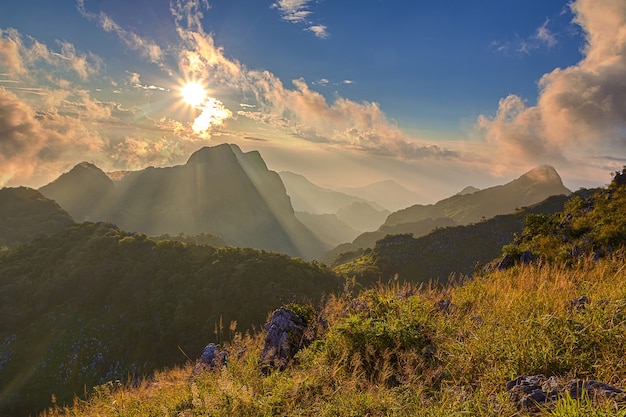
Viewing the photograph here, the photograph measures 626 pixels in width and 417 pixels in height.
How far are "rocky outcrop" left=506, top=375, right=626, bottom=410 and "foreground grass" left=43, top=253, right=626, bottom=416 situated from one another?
6.0 inches

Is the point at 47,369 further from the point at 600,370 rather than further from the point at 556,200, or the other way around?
the point at 556,200

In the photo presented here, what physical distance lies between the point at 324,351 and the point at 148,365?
3296 inches

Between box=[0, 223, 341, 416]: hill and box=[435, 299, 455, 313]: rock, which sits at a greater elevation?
box=[435, 299, 455, 313]: rock

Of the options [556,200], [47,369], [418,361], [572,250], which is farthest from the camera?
[556,200]

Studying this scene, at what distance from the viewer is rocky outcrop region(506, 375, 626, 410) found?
3697 millimetres

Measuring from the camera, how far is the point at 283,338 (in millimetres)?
9211

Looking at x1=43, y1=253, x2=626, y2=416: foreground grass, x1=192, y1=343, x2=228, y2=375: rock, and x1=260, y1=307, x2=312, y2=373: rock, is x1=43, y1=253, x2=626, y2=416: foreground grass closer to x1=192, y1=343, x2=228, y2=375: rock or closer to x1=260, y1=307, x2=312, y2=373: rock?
x1=260, y1=307, x2=312, y2=373: rock

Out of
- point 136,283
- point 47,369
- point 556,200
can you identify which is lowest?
point 47,369

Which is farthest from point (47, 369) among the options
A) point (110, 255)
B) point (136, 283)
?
point (110, 255)

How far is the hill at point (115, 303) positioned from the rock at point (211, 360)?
5905cm

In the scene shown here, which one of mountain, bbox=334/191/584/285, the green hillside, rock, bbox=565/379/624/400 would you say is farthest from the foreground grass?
mountain, bbox=334/191/584/285

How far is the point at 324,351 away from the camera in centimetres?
737

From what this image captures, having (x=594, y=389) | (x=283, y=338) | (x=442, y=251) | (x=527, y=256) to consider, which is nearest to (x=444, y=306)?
(x=283, y=338)

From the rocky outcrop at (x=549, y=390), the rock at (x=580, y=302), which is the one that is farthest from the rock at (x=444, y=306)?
the rocky outcrop at (x=549, y=390)
